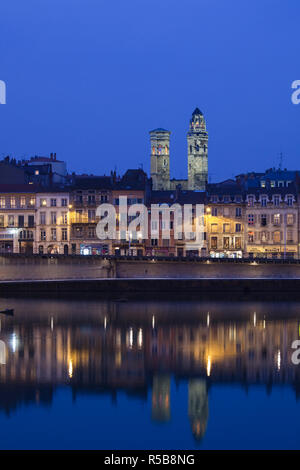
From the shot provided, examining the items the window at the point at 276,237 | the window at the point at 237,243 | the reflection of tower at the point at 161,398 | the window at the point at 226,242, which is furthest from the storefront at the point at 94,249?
the reflection of tower at the point at 161,398

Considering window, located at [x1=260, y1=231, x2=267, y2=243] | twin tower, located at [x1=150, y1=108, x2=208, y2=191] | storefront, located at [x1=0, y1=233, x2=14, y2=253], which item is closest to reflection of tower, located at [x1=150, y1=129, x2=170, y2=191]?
twin tower, located at [x1=150, y1=108, x2=208, y2=191]

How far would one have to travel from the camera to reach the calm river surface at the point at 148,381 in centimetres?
2506

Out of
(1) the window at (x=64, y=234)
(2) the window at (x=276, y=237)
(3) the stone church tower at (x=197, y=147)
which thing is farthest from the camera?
(3) the stone church tower at (x=197, y=147)

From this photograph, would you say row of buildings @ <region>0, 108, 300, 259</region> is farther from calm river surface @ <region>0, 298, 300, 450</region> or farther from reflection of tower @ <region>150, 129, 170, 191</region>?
reflection of tower @ <region>150, 129, 170, 191</region>

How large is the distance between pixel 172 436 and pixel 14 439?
4.39 metres

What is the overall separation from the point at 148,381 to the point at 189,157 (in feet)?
428

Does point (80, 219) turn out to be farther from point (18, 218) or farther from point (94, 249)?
point (18, 218)

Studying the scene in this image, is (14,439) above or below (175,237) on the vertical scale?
below

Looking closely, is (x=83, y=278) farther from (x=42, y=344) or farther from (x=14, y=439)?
(x=14, y=439)

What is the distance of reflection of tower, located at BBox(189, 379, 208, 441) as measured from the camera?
25672 mm

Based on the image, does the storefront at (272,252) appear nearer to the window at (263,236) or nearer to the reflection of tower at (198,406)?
the window at (263,236)

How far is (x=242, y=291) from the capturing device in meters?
66.8

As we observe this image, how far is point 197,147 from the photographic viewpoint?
16012 cm
